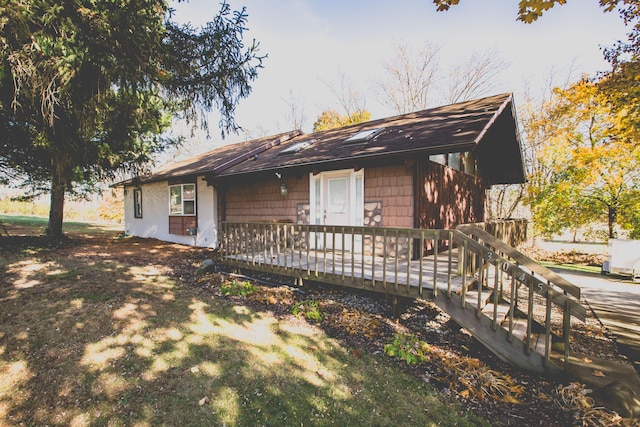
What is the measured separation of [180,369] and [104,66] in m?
5.14

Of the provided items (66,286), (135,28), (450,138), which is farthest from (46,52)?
(450,138)

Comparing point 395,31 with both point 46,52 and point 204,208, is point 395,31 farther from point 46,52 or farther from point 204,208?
point 46,52

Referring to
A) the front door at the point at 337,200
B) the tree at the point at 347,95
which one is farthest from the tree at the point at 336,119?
the front door at the point at 337,200

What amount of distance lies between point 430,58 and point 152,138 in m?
19.7

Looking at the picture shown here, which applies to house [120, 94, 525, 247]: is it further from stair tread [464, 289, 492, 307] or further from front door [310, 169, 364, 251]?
stair tread [464, 289, 492, 307]

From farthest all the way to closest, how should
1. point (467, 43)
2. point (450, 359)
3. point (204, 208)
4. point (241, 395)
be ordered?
1. point (467, 43)
2. point (204, 208)
3. point (450, 359)
4. point (241, 395)

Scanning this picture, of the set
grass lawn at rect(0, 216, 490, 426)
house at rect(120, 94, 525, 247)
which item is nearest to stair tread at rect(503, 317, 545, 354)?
grass lawn at rect(0, 216, 490, 426)

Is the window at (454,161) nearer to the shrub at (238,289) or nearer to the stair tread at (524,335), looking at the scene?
the stair tread at (524,335)

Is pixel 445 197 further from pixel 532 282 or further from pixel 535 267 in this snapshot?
pixel 532 282

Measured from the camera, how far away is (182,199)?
1262 cm

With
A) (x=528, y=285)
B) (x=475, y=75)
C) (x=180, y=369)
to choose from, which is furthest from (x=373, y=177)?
(x=475, y=75)

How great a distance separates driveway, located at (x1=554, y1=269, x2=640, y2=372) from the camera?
462 centimetres

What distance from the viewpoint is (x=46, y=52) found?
14.8 feet

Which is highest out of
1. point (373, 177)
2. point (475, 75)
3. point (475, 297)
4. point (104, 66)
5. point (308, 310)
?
point (475, 75)
